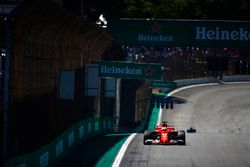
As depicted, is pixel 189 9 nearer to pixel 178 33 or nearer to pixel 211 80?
pixel 211 80

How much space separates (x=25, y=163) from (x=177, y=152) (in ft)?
28.7

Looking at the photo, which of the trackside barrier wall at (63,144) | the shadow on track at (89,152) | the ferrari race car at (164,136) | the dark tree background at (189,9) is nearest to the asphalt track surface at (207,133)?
the ferrari race car at (164,136)

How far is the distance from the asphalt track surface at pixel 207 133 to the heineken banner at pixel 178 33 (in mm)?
4479

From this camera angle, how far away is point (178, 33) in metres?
30.2

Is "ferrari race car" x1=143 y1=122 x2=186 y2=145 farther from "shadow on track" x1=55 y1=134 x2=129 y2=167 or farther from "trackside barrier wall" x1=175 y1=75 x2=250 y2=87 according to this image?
"trackside barrier wall" x1=175 y1=75 x2=250 y2=87

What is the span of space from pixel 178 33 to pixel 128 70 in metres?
3.00

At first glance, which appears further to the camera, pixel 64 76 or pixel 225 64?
pixel 225 64

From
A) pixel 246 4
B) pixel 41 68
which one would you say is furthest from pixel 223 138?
pixel 246 4

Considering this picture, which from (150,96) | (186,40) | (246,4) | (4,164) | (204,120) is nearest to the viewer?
(4,164)

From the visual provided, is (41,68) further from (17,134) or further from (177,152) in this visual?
(177,152)

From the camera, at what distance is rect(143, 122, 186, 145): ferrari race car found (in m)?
23.1

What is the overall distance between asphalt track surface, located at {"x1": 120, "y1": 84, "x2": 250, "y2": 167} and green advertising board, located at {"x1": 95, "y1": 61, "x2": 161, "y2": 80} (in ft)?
11.6

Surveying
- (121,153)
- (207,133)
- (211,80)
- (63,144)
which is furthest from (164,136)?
(211,80)

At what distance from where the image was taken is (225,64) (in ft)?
113
